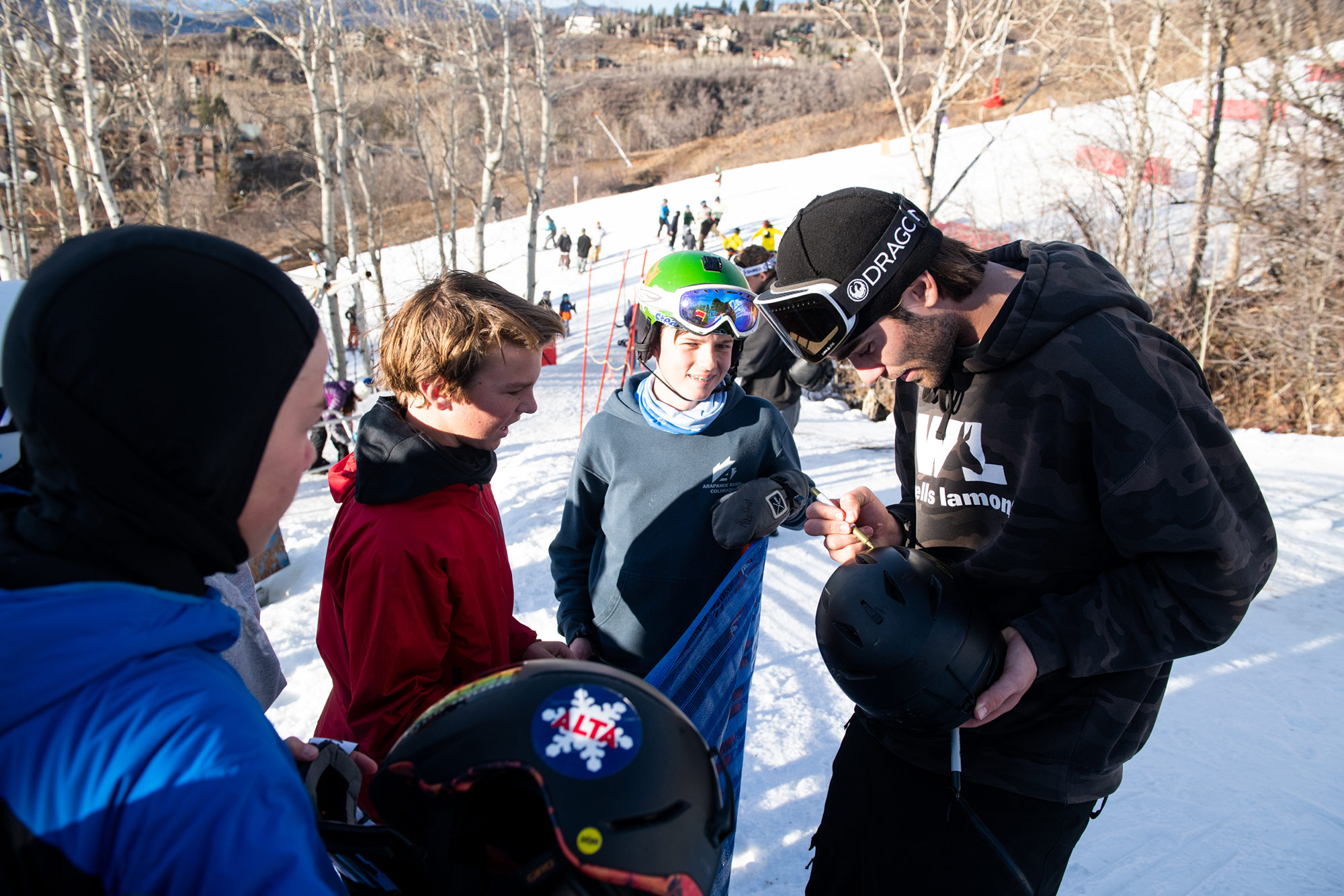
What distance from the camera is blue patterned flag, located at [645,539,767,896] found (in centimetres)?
237

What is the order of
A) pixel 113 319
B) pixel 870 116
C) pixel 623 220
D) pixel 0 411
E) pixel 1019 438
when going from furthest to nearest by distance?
pixel 870 116, pixel 623 220, pixel 0 411, pixel 1019 438, pixel 113 319

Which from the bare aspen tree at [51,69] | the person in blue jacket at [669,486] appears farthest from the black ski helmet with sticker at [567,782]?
the bare aspen tree at [51,69]

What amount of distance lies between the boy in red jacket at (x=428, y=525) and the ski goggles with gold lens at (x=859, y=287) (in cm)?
82

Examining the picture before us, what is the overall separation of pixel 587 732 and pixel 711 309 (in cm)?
203

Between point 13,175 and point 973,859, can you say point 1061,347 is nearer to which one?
point 973,859

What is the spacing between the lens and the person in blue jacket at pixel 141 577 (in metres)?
0.81

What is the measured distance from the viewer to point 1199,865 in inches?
121

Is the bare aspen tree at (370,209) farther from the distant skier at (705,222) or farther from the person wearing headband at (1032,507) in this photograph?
the person wearing headband at (1032,507)

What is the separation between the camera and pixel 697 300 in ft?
9.76

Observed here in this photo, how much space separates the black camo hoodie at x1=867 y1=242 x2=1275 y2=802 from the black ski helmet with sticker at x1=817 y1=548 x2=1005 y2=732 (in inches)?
5.5

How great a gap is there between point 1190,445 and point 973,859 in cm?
120

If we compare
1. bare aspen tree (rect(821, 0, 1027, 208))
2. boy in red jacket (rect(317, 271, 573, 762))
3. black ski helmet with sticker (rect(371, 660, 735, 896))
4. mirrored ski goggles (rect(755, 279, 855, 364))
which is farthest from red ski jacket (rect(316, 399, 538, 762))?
bare aspen tree (rect(821, 0, 1027, 208))

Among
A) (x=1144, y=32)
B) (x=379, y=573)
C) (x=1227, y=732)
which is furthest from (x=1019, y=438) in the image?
(x=1144, y=32)

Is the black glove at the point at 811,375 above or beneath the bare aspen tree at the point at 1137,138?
beneath
